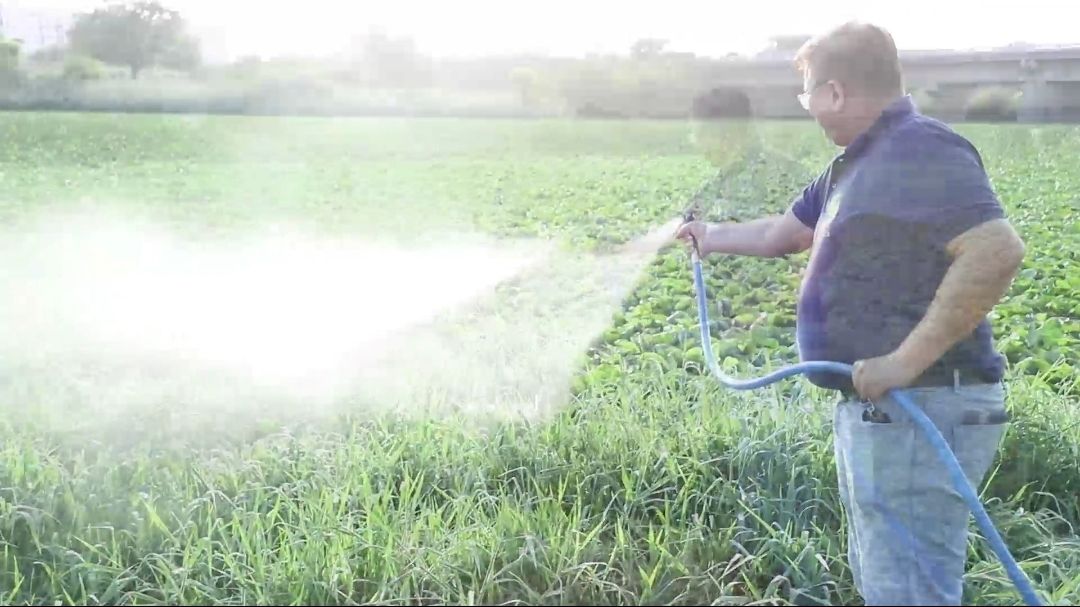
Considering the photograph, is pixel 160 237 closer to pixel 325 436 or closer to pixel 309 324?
pixel 309 324

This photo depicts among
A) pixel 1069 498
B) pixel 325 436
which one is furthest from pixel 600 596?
pixel 1069 498

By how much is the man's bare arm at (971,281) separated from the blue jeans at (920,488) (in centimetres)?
16

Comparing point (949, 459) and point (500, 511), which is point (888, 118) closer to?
point (949, 459)

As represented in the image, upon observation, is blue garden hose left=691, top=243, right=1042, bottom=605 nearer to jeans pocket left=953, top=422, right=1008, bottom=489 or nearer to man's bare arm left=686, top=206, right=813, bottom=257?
jeans pocket left=953, top=422, right=1008, bottom=489

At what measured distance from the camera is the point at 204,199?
11.8ft

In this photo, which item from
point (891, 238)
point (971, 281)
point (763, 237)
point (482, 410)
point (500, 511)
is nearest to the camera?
point (971, 281)

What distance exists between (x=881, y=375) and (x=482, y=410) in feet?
4.81

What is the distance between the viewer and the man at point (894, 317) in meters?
1.62

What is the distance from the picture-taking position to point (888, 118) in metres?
1.70

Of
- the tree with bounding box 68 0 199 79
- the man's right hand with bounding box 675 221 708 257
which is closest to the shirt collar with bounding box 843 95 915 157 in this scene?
the man's right hand with bounding box 675 221 708 257

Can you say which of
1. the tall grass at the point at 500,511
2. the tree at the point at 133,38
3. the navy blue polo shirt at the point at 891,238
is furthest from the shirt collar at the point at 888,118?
the tree at the point at 133,38

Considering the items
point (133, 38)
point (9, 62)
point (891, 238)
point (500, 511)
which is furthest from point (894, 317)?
point (9, 62)

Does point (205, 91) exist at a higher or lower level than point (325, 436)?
higher

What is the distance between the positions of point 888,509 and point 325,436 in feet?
5.41
